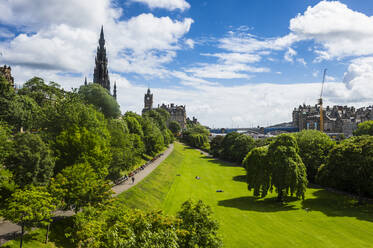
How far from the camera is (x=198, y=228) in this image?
21.0m

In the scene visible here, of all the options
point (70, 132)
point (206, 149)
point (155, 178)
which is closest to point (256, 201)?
point (155, 178)

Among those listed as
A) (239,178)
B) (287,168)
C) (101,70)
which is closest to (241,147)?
(239,178)

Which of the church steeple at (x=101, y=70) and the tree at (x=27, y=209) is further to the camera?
the church steeple at (x=101, y=70)

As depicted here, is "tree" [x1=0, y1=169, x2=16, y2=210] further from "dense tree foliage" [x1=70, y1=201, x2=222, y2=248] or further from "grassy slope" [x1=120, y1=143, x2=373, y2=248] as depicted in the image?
"grassy slope" [x1=120, y1=143, x2=373, y2=248]

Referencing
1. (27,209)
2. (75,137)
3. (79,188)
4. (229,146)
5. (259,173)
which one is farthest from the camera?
(229,146)

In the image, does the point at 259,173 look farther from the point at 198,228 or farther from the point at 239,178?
the point at 198,228

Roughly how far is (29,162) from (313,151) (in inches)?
2251

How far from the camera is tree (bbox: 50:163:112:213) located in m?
30.4

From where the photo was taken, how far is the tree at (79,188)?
3044 cm

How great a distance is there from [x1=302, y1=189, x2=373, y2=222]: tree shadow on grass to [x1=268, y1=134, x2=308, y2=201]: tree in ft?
12.7

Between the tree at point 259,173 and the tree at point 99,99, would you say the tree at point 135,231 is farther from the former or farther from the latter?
the tree at point 99,99

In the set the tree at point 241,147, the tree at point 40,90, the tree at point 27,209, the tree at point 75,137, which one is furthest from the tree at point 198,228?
the tree at point 241,147

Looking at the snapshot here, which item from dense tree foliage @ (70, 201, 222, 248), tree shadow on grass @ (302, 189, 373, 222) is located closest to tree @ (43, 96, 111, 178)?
dense tree foliage @ (70, 201, 222, 248)

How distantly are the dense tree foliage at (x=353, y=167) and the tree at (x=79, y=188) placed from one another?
3798 cm
